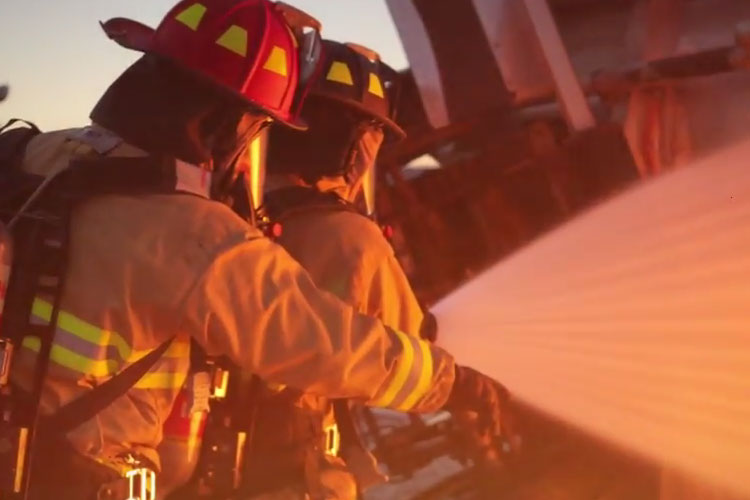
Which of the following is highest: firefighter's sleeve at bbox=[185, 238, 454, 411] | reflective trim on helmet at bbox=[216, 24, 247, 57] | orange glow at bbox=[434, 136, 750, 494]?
reflective trim on helmet at bbox=[216, 24, 247, 57]

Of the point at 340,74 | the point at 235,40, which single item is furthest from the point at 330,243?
the point at 235,40

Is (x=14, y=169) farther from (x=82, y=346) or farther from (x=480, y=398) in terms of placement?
(x=480, y=398)

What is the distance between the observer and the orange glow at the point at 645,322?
3.95 meters

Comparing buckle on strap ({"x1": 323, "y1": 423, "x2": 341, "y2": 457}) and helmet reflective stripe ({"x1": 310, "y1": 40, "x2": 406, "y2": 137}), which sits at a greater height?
helmet reflective stripe ({"x1": 310, "y1": 40, "x2": 406, "y2": 137})

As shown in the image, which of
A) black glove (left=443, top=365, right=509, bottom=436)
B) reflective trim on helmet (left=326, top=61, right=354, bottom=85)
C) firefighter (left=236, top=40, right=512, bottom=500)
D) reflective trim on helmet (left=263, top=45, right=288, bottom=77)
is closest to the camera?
reflective trim on helmet (left=263, top=45, right=288, bottom=77)

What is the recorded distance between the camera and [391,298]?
143 inches

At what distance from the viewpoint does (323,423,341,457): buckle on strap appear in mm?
3592

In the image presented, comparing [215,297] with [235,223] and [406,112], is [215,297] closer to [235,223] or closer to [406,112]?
[235,223]

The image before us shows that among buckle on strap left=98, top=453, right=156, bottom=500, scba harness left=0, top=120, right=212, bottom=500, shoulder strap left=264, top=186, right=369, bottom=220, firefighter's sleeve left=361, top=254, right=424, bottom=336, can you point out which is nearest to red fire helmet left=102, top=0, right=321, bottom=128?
scba harness left=0, top=120, right=212, bottom=500

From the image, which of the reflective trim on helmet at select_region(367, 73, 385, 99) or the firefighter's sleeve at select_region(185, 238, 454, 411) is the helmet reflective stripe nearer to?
the reflective trim on helmet at select_region(367, 73, 385, 99)

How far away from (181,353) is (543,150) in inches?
89.8

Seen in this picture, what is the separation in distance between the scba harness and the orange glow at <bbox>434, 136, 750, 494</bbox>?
66.9 inches

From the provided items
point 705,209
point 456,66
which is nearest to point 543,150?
point 456,66

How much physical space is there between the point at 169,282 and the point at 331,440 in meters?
1.36
